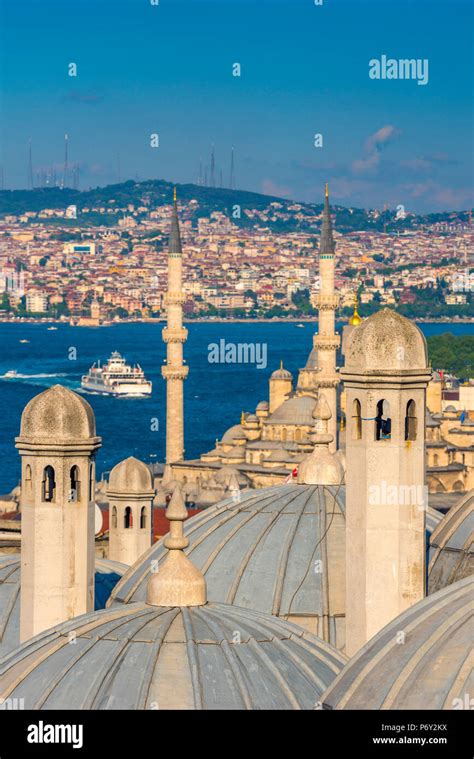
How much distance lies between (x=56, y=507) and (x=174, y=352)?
223 feet

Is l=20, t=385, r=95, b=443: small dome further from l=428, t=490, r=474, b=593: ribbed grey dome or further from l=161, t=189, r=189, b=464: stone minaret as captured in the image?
l=161, t=189, r=189, b=464: stone minaret

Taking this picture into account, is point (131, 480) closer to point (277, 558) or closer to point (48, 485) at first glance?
point (277, 558)

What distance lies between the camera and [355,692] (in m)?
13.8

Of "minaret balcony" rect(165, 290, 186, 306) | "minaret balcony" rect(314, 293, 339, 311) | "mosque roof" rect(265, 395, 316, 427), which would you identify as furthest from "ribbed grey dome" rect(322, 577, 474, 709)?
"mosque roof" rect(265, 395, 316, 427)

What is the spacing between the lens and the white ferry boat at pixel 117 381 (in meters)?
177

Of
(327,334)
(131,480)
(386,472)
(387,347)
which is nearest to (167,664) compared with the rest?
(386,472)

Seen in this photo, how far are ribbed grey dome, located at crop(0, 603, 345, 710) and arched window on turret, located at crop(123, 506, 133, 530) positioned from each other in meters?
10.9

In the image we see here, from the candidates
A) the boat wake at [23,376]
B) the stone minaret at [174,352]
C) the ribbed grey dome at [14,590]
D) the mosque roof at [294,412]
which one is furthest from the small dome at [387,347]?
the boat wake at [23,376]

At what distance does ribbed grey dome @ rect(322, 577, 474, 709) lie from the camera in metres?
→ 13.2

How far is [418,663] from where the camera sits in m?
13.5

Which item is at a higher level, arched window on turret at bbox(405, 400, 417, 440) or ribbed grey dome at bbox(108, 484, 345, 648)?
arched window on turret at bbox(405, 400, 417, 440)

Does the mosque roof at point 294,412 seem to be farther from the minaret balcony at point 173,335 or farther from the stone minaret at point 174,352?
the minaret balcony at point 173,335

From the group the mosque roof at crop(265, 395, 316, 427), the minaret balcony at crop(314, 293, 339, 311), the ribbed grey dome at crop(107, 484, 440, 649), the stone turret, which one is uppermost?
the minaret balcony at crop(314, 293, 339, 311)

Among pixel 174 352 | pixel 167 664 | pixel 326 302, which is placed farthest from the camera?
pixel 174 352
